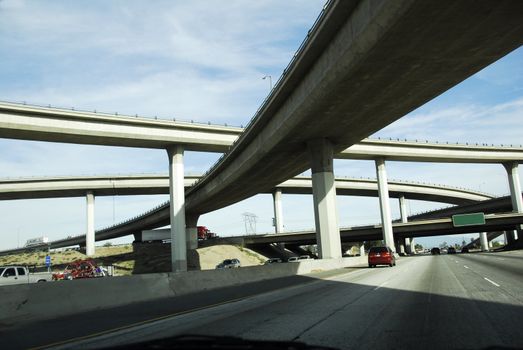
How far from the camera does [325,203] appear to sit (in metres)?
41.5

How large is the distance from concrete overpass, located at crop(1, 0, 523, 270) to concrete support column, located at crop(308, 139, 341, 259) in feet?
0.30

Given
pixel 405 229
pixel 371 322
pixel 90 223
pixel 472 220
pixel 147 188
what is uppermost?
pixel 147 188

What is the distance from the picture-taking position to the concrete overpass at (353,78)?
787 inches

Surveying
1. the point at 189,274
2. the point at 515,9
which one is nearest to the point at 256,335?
the point at 189,274

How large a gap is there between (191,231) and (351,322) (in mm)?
84527

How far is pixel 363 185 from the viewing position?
9912 cm

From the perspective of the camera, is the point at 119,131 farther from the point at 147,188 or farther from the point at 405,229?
the point at 405,229

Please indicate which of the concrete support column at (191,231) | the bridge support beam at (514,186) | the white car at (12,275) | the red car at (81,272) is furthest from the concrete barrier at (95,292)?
the bridge support beam at (514,186)

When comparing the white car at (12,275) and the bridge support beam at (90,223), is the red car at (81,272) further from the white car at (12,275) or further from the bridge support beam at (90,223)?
the bridge support beam at (90,223)

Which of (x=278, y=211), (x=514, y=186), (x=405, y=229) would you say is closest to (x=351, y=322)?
(x=405, y=229)

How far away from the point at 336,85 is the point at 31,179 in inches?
2432

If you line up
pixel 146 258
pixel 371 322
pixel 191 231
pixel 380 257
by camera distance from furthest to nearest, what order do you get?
pixel 191 231
pixel 146 258
pixel 380 257
pixel 371 322

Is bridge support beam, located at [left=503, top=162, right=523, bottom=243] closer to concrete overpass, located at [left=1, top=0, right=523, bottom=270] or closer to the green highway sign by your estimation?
the green highway sign

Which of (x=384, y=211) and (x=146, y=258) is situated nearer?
(x=384, y=211)
